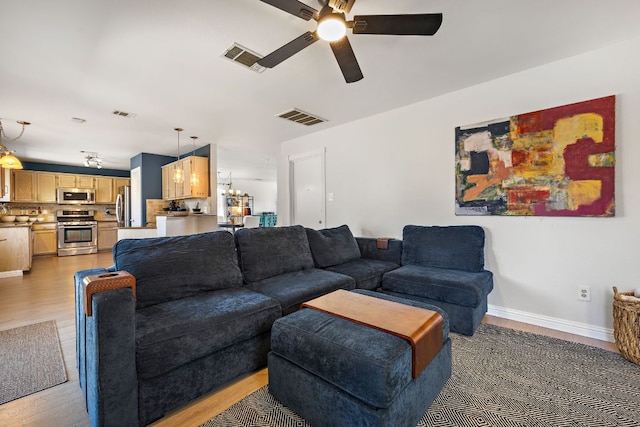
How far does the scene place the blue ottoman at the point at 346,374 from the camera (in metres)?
1.17

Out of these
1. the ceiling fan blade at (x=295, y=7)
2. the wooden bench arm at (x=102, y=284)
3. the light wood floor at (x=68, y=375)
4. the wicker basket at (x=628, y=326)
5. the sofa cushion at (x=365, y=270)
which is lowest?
the light wood floor at (x=68, y=375)

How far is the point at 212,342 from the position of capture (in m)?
1.56

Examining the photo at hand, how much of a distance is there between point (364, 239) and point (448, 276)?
122 centimetres

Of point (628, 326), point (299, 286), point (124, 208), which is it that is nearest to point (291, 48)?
point (299, 286)

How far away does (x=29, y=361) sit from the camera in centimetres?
204

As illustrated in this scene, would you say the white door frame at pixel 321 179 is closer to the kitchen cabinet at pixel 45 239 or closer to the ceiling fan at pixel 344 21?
the ceiling fan at pixel 344 21

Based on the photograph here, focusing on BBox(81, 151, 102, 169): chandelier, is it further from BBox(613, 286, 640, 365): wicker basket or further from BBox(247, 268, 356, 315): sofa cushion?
BBox(613, 286, 640, 365): wicker basket

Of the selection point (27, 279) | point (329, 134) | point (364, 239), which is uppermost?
point (329, 134)

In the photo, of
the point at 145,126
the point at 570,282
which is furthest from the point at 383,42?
the point at 145,126

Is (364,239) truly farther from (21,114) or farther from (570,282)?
(21,114)

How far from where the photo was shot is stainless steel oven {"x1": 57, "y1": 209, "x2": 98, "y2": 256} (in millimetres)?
6988

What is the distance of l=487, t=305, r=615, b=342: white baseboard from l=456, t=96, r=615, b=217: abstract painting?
0.98 m

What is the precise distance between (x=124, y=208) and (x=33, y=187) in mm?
2100

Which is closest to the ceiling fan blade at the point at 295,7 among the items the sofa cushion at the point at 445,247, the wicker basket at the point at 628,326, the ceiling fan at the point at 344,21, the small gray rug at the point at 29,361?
the ceiling fan at the point at 344,21
